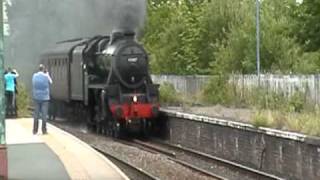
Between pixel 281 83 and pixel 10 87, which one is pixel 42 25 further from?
pixel 281 83

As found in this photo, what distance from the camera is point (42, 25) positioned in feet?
187

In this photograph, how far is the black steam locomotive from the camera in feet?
78.4

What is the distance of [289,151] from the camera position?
1527cm

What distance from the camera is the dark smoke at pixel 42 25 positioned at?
45.3 meters

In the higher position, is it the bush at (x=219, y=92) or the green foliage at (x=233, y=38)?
the green foliage at (x=233, y=38)

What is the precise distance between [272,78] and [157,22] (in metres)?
24.8

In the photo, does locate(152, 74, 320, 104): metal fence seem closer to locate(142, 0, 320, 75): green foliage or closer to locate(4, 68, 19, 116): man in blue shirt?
locate(142, 0, 320, 75): green foliage

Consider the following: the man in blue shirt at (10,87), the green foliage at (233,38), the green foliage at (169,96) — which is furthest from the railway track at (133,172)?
the green foliage at (169,96)

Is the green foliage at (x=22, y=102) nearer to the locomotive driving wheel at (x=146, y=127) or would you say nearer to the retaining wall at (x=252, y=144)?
the locomotive driving wheel at (x=146, y=127)

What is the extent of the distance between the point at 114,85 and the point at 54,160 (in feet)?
32.3

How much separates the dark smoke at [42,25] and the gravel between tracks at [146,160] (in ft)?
52.0

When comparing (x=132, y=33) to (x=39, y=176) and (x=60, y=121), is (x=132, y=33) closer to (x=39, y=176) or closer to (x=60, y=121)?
Answer: (x=60, y=121)

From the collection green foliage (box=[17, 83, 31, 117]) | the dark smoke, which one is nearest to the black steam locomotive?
green foliage (box=[17, 83, 31, 117])

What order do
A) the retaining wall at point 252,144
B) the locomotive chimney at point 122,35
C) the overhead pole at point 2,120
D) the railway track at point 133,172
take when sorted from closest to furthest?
the overhead pole at point 2,120, the retaining wall at point 252,144, the railway track at point 133,172, the locomotive chimney at point 122,35
